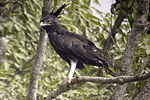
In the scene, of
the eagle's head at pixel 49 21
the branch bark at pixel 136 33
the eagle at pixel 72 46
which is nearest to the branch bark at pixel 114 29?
the branch bark at pixel 136 33

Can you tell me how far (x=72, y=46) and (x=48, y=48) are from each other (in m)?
1.51

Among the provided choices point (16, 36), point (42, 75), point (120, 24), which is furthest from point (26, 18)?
point (120, 24)

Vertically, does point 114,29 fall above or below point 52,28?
below

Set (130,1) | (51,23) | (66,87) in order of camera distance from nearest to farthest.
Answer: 1. (66,87)
2. (51,23)
3. (130,1)

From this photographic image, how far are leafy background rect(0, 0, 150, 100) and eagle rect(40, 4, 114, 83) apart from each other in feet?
1.27

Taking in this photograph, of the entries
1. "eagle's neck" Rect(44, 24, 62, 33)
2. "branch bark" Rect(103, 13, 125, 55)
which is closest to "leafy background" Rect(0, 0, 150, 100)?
"branch bark" Rect(103, 13, 125, 55)

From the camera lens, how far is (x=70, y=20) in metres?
3.12

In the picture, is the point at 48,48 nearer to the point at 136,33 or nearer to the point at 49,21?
the point at 49,21

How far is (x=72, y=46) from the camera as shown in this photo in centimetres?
265

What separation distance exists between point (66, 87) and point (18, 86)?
1.29m

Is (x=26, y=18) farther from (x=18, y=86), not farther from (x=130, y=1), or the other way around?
(x=130, y=1)

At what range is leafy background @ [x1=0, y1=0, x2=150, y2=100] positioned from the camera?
10.7 ft

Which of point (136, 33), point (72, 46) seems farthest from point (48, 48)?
point (136, 33)

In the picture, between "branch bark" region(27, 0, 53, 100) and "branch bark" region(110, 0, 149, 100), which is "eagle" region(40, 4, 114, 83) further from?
"branch bark" region(110, 0, 149, 100)
